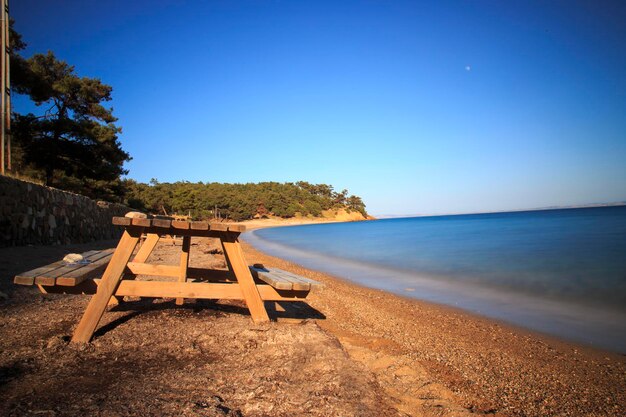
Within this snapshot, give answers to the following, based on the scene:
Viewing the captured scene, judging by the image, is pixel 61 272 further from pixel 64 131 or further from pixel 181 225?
pixel 64 131

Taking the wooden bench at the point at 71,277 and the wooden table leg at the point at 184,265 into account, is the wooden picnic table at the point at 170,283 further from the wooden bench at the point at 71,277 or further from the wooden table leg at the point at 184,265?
the wooden table leg at the point at 184,265

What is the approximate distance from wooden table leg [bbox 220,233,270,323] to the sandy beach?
0.18m

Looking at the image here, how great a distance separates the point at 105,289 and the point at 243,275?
3.84ft

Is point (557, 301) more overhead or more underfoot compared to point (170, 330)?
more underfoot

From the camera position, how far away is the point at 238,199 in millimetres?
67000

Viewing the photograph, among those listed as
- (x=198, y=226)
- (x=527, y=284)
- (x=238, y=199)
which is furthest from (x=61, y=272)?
(x=238, y=199)

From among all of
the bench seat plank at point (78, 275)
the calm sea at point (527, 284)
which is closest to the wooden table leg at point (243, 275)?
the bench seat plank at point (78, 275)

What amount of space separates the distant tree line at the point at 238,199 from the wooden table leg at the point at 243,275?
2918 cm

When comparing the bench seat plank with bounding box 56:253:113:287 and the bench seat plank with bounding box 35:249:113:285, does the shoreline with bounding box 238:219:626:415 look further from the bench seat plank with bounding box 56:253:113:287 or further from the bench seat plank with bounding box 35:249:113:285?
the bench seat plank with bounding box 35:249:113:285

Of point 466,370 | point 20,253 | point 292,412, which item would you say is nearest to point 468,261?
point 466,370

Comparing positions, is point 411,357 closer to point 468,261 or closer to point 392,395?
point 392,395

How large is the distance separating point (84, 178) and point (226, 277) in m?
16.6

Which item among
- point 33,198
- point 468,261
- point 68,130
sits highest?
point 68,130

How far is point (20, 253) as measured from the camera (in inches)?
269
